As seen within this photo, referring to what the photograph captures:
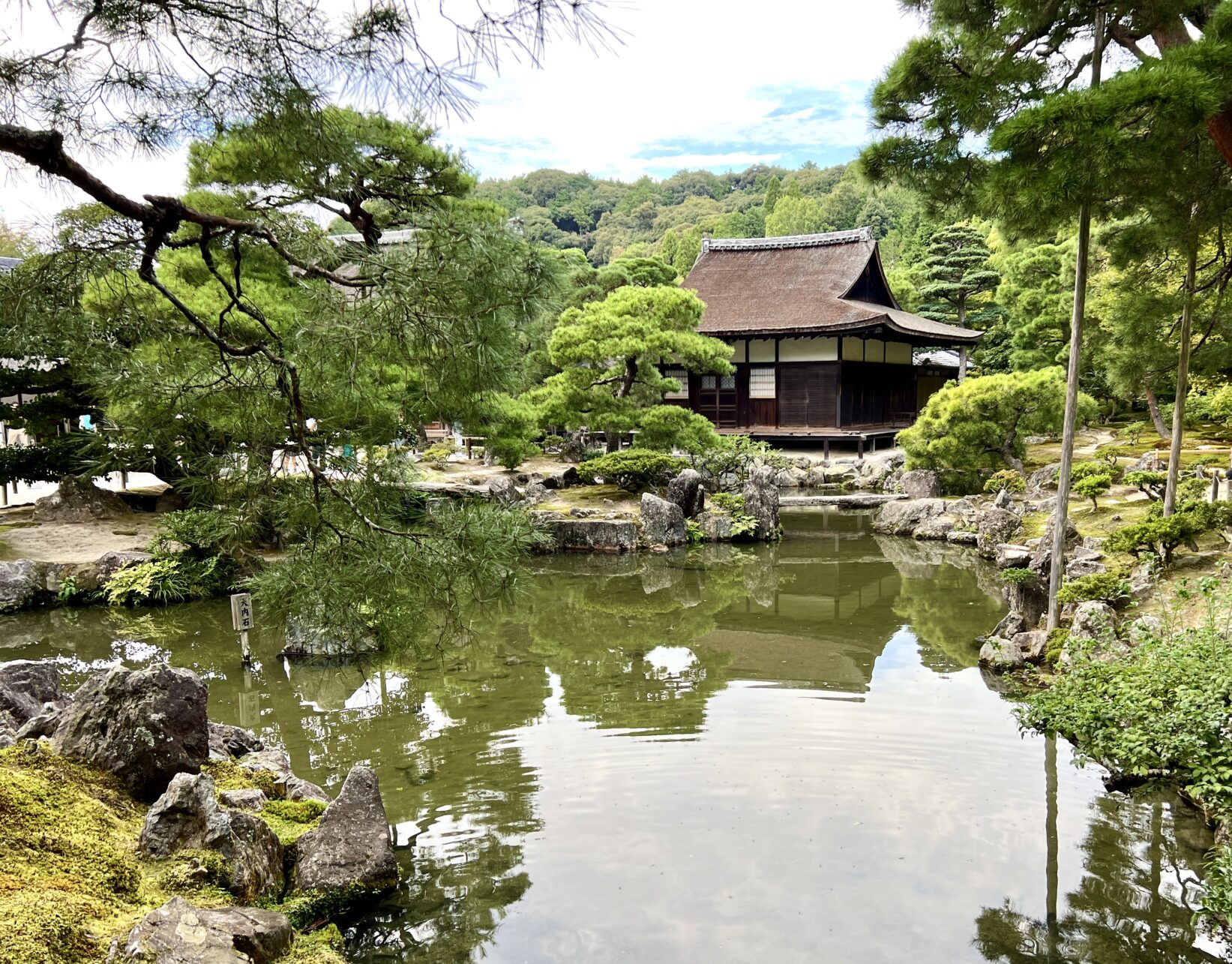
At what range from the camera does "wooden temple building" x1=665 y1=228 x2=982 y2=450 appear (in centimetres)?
1925

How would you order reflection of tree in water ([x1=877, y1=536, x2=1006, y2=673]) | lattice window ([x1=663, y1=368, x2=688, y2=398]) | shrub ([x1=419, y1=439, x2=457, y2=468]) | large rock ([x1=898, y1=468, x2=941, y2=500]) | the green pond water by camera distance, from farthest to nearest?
1. lattice window ([x1=663, y1=368, x2=688, y2=398])
2. shrub ([x1=419, y1=439, x2=457, y2=468])
3. large rock ([x1=898, y1=468, x2=941, y2=500])
4. reflection of tree in water ([x1=877, y1=536, x2=1006, y2=673])
5. the green pond water

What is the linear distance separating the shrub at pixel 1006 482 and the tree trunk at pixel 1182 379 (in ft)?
16.9

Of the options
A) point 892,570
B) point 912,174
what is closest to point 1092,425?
point 892,570

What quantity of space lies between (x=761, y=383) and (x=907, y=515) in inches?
284

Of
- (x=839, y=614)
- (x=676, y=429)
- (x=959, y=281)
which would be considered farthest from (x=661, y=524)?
(x=959, y=281)

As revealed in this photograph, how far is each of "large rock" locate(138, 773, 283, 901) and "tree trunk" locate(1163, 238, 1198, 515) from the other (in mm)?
7807

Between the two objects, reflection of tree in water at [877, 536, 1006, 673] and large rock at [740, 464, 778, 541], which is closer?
reflection of tree in water at [877, 536, 1006, 673]

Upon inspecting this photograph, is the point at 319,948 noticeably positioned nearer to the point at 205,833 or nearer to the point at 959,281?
the point at 205,833

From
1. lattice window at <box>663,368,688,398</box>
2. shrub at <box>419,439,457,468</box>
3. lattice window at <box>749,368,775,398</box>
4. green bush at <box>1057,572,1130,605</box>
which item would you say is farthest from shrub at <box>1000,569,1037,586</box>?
lattice window at <box>663,368,688,398</box>

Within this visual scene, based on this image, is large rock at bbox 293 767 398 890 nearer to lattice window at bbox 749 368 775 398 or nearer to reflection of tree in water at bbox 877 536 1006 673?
reflection of tree in water at bbox 877 536 1006 673

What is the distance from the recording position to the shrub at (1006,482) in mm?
13539

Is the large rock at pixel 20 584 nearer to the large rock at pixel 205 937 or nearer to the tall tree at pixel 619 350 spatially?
the tall tree at pixel 619 350

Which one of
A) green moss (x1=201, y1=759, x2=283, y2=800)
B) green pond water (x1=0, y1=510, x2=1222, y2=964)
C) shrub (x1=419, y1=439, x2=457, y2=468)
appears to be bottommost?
green pond water (x1=0, y1=510, x2=1222, y2=964)

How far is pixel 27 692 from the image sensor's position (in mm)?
4844
